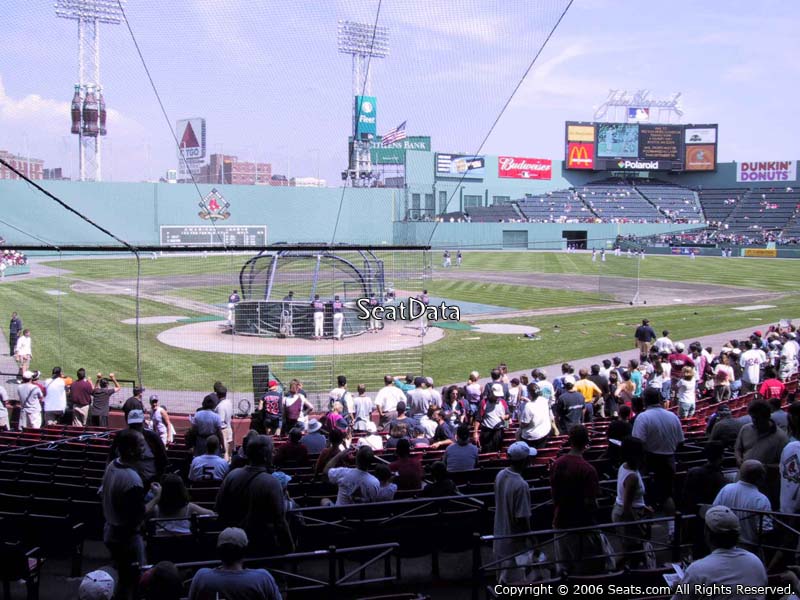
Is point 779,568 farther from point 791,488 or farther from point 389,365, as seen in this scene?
point 389,365

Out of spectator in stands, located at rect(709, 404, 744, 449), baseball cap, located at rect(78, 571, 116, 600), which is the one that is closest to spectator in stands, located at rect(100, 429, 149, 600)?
baseball cap, located at rect(78, 571, 116, 600)

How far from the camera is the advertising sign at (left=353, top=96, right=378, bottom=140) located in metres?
9.67

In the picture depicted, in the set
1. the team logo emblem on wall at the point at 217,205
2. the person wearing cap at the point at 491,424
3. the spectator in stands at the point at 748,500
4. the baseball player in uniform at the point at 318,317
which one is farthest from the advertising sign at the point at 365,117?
the team logo emblem on wall at the point at 217,205

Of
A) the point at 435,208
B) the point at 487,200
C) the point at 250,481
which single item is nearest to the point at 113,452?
the point at 250,481

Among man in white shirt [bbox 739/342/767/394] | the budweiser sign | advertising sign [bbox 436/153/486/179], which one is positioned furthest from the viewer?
the budweiser sign

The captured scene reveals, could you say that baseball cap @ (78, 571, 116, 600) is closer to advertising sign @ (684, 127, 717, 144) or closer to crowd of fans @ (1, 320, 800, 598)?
crowd of fans @ (1, 320, 800, 598)

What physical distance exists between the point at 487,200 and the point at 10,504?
80.0m

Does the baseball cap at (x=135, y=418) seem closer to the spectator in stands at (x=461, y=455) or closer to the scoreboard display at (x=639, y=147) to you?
the spectator in stands at (x=461, y=455)

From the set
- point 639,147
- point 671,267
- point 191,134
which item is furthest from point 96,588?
point 639,147

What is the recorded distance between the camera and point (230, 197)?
53.8m

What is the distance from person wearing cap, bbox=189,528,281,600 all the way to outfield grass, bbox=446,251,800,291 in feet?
102

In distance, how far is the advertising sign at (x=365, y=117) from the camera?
31.7 ft

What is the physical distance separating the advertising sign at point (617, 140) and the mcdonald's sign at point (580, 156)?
113 centimetres

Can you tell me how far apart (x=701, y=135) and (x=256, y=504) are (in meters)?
96.4
